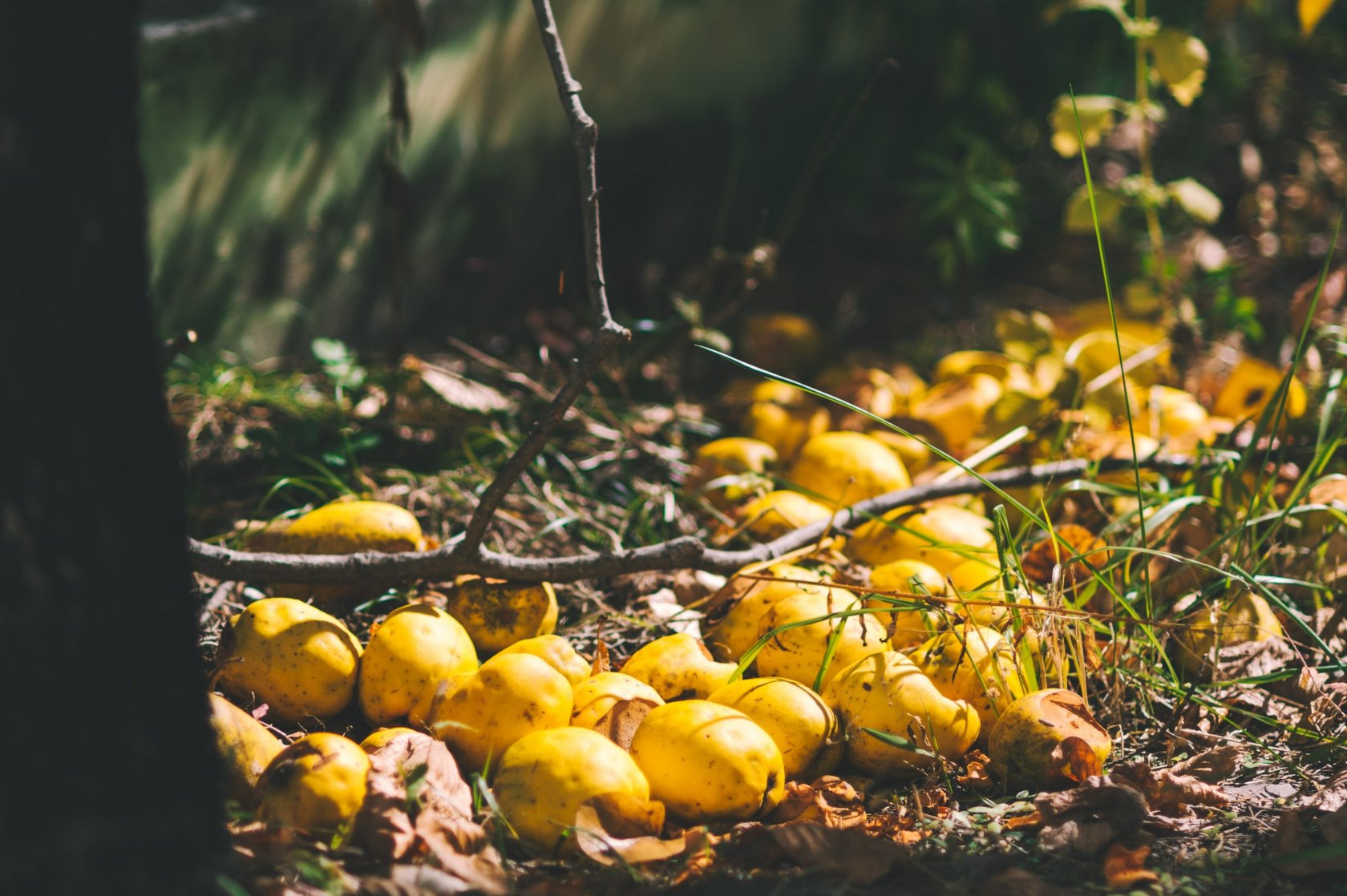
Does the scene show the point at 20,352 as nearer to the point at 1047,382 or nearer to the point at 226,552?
the point at 226,552

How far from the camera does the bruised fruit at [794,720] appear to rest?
2037 mm

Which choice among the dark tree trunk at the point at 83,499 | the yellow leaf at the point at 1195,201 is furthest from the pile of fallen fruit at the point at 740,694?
the yellow leaf at the point at 1195,201

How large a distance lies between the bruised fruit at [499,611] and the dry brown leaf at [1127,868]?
125 cm

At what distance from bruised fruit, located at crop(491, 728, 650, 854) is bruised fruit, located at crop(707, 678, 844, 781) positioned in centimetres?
31

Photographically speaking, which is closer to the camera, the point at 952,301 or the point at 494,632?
the point at 494,632

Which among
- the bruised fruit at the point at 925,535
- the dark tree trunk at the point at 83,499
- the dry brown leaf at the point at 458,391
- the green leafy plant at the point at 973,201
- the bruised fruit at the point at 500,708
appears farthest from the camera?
the green leafy plant at the point at 973,201

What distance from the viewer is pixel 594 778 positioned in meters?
1.78

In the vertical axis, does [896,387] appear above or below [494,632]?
above

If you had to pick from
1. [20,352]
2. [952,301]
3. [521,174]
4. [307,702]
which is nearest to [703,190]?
[521,174]

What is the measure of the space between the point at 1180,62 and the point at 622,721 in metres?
3.06

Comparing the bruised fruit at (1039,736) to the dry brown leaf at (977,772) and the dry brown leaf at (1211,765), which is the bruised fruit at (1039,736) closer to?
the dry brown leaf at (977,772)

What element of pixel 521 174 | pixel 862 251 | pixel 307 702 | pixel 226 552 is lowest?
pixel 307 702

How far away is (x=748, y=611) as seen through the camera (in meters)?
2.42

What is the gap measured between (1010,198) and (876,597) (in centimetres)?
269
